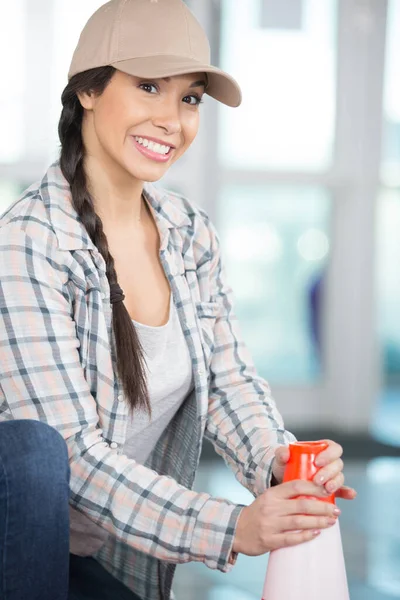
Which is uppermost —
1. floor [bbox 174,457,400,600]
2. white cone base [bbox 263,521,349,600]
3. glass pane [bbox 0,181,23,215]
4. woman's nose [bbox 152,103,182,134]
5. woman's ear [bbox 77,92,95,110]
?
woman's ear [bbox 77,92,95,110]

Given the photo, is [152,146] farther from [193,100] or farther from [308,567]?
[308,567]

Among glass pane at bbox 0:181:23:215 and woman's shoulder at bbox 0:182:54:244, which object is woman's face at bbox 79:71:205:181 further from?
glass pane at bbox 0:181:23:215

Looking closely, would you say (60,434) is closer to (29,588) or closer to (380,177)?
(29,588)

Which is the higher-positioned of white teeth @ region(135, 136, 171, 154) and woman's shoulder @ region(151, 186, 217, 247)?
white teeth @ region(135, 136, 171, 154)

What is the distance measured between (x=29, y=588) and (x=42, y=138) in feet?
11.4

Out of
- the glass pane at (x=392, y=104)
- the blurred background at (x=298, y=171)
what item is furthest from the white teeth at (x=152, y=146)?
the glass pane at (x=392, y=104)

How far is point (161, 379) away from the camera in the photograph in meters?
1.75

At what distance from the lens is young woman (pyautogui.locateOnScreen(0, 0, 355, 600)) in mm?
1385

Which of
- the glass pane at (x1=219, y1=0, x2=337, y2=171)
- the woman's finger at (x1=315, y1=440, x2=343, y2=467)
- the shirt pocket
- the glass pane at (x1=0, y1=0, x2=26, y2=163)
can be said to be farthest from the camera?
the glass pane at (x1=219, y1=0, x2=337, y2=171)

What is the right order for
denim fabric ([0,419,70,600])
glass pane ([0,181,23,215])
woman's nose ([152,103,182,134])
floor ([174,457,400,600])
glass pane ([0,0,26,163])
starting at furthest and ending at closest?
glass pane ([0,181,23,215]) → glass pane ([0,0,26,163]) → floor ([174,457,400,600]) → woman's nose ([152,103,182,134]) → denim fabric ([0,419,70,600])

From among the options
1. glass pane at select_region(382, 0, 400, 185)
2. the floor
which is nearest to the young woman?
the floor

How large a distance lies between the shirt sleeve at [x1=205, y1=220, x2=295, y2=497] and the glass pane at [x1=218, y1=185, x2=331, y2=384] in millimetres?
3020

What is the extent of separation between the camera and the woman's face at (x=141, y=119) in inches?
66.8

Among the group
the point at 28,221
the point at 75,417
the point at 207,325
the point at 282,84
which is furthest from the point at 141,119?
the point at 282,84
